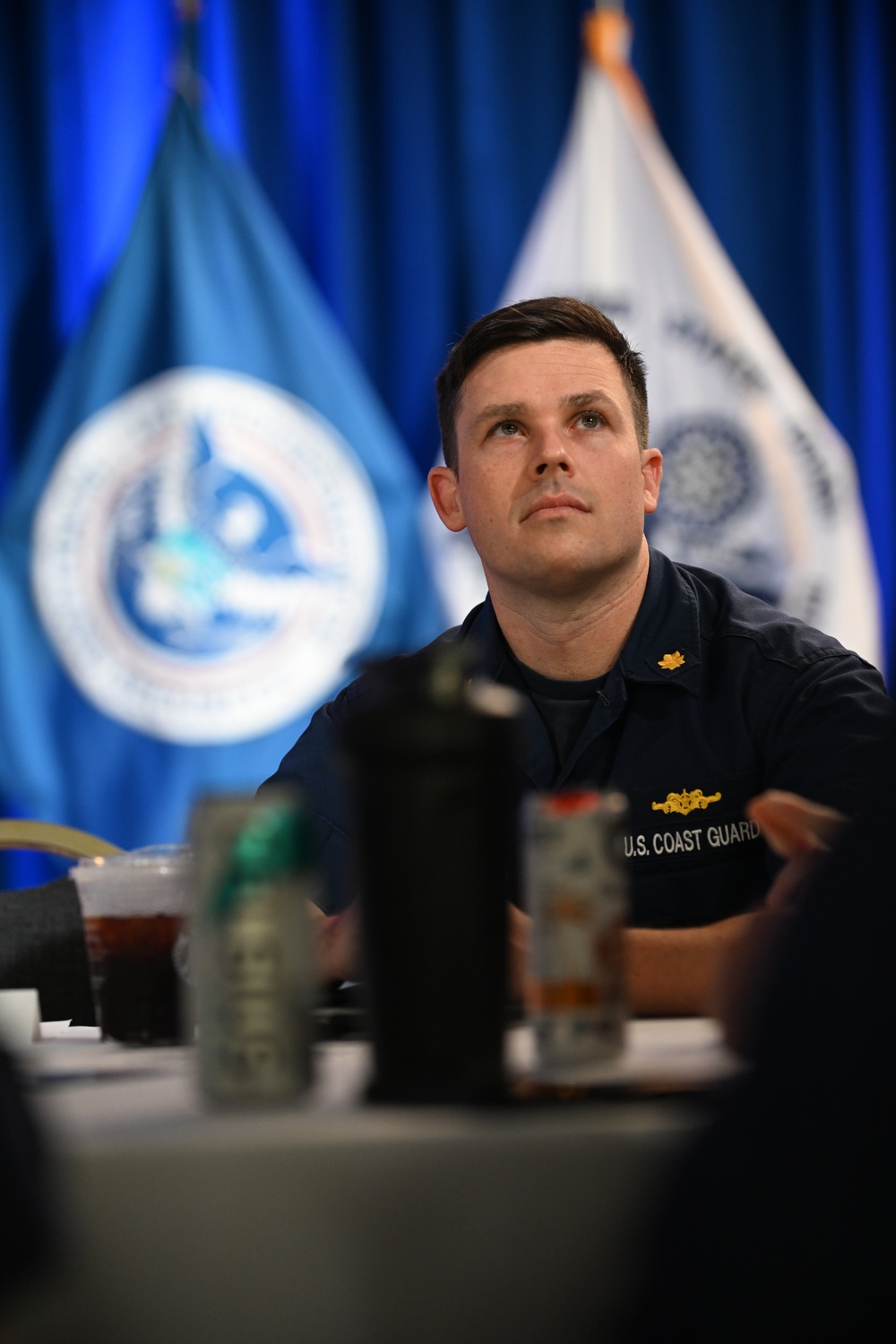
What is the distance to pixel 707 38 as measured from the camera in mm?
3445

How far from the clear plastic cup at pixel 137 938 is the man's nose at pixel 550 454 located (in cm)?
98

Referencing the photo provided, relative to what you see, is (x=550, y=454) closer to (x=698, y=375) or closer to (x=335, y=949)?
(x=335, y=949)

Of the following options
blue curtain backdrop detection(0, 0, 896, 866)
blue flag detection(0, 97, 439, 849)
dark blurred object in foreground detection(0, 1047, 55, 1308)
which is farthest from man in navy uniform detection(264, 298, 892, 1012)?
blue curtain backdrop detection(0, 0, 896, 866)

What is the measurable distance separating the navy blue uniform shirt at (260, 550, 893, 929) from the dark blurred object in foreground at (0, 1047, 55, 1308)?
0.98m

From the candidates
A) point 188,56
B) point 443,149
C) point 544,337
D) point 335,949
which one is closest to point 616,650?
point 544,337

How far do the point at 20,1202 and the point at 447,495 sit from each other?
67.3 inches

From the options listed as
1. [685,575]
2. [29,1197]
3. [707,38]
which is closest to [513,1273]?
[29,1197]

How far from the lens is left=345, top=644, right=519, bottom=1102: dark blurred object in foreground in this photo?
24.7 inches

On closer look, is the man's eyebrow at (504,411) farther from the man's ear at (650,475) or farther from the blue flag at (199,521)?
the blue flag at (199,521)

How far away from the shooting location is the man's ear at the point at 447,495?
212 centimetres

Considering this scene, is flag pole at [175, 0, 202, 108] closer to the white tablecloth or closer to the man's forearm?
the man's forearm

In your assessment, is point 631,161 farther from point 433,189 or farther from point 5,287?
point 5,287

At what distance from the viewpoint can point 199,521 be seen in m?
3.26

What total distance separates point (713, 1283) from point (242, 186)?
3.16 metres
